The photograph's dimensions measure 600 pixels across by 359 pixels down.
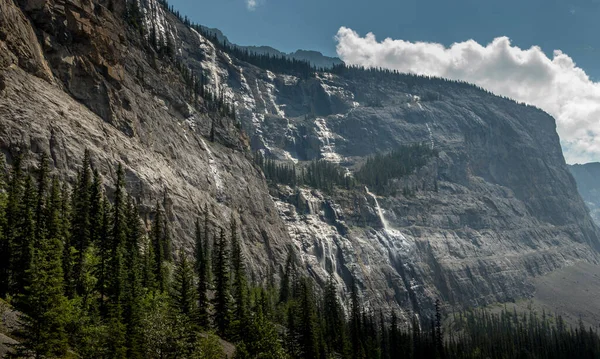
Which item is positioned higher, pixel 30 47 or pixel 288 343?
pixel 30 47

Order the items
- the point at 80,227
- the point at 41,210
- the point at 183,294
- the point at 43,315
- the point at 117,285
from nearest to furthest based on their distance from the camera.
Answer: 1. the point at 43,315
2. the point at 117,285
3. the point at 41,210
4. the point at 183,294
5. the point at 80,227

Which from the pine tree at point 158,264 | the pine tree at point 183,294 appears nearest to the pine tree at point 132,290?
the pine tree at point 158,264

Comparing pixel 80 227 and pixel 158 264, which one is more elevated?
pixel 80 227

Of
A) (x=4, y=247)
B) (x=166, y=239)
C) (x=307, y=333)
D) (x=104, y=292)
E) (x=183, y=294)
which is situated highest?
(x=166, y=239)

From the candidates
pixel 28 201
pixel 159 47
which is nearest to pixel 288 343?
pixel 28 201

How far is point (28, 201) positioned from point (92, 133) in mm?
A: 41226

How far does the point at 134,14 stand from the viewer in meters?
171

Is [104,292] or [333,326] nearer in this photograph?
[104,292]

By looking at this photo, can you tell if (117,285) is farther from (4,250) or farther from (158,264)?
(158,264)

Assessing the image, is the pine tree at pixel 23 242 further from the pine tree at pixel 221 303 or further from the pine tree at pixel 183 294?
→ the pine tree at pixel 221 303

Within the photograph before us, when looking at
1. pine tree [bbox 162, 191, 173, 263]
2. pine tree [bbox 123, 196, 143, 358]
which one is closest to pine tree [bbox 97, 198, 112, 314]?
pine tree [bbox 123, 196, 143, 358]

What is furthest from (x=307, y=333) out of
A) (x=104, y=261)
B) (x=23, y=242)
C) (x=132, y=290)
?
(x=23, y=242)

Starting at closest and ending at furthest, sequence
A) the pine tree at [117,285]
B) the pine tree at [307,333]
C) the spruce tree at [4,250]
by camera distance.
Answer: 1. the pine tree at [117,285]
2. the spruce tree at [4,250]
3. the pine tree at [307,333]

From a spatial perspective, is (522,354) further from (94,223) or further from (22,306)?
(22,306)
